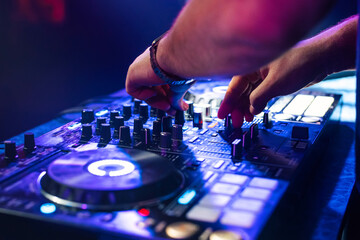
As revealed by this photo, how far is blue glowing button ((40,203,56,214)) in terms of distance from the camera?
0.65m

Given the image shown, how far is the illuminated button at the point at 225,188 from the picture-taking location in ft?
2.33

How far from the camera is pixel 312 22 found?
56 centimetres

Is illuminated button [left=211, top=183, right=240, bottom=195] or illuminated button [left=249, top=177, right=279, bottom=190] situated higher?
illuminated button [left=249, top=177, right=279, bottom=190]

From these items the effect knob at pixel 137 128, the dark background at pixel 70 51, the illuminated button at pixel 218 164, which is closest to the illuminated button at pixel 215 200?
the illuminated button at pixel 218 164

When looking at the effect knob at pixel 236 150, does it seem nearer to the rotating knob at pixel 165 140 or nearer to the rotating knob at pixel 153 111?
the rotating knob at pixel 165 140

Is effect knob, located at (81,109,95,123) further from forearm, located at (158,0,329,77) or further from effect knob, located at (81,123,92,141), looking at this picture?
forearm, located at (158,0,329,77)

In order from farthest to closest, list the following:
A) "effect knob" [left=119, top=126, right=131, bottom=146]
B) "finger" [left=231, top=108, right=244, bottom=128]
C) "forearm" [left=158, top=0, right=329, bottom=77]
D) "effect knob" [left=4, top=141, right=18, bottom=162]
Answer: "finger" [left=231, top=108, right=244, bottom=128]
"effect knob" [left=119, top=126, right=131, bottom=146]
"effect knob" [left=4, top=141, right=18, bottom=162]
"forearm" [left=158, top=0, right=329, bottom=77]

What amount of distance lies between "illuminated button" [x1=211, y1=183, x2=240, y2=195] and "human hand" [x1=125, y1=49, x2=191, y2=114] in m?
0.37

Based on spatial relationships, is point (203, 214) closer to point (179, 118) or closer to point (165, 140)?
point (165, 140)

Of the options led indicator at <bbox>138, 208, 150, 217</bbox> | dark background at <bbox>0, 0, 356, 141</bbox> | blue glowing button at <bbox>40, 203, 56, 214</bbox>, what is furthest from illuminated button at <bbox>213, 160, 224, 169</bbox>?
dark background at <bbox>0, 0, 356, 141</bbox>

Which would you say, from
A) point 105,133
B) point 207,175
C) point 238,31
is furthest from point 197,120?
point 238,31

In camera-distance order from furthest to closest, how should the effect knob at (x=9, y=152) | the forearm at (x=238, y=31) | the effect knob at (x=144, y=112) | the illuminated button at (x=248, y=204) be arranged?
the effect knob at (x=144, y=112) < the effect knob at (x=9, y=152) < the illuminated button at (x=248, y=204) < the forearm at (x=238, y=31)

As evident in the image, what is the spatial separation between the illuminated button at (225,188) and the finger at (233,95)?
1.41 ft

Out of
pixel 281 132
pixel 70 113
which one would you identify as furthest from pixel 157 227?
pixel 70 113
